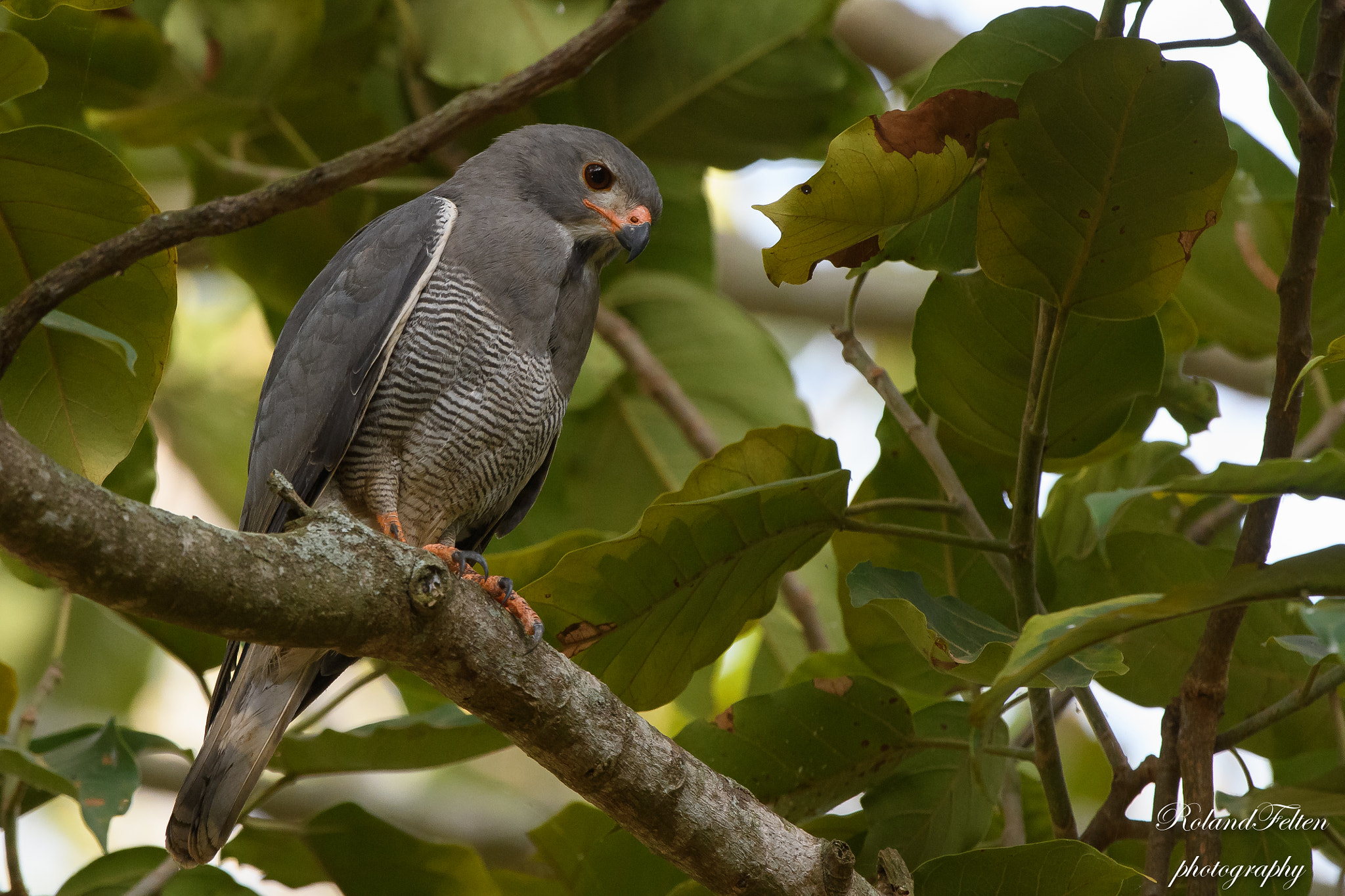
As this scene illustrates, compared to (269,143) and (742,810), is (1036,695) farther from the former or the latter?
(269,143)

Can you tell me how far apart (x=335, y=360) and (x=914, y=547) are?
5.19 feet

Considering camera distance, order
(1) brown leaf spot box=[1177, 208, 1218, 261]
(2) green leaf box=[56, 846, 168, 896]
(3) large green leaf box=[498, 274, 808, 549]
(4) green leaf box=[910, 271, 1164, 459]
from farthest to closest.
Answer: (3) large green leaf box=[498, 274, 808, 549] < (2) green leaf box=[56, 846, 168, 896] < (4) green leaf box=[910, 271, 1164, 459] < (1) brown leaf spot box=[1177, 208, 1218, 261]

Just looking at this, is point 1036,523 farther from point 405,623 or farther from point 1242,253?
point 1242,253

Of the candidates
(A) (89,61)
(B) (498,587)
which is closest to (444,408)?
(B) (498,587)

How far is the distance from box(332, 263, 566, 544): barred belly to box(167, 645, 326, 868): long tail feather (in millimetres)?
469

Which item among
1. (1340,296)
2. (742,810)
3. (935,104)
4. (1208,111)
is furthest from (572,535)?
(1340,296)

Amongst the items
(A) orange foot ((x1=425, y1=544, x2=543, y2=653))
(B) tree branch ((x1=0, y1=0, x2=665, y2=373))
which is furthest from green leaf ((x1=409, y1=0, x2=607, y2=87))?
(A) orange foot ((x1=425, y1=544, x2=543, y2=653))

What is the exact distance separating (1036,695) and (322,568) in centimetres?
144

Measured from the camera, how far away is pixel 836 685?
2.62 meters

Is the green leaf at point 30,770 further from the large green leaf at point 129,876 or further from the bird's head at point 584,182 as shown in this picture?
the bird's head at point 584,182

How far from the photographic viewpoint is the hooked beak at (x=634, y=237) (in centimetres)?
343

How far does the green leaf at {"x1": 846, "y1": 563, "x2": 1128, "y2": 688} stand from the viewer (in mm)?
1922

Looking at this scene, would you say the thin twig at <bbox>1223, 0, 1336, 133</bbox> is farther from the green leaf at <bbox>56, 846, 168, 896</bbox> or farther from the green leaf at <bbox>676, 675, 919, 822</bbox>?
the green leaf at <bbox>56, 846, 168, 896</bbox>

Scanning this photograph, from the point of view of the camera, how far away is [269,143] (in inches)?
178
